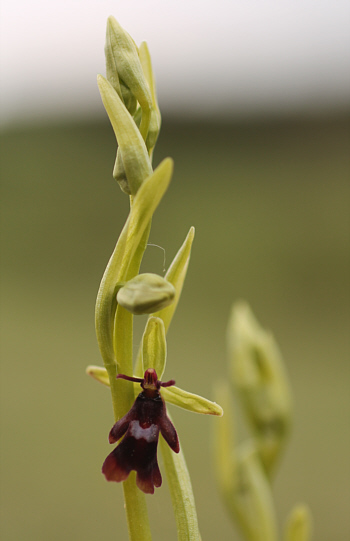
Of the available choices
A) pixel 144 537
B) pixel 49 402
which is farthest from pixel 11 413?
pixel 144 537

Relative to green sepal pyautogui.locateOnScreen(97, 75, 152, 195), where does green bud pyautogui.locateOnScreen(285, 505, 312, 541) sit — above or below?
below

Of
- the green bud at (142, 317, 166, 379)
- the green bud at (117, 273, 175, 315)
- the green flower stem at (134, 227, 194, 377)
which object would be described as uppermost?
the green flower stem at (134, 227, 194, 377)

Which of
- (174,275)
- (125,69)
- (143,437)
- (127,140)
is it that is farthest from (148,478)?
(125,69)

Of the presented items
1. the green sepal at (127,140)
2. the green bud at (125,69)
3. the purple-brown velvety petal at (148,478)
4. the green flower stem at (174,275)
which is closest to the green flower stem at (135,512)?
the purple-brown velvety petal at (148,478)

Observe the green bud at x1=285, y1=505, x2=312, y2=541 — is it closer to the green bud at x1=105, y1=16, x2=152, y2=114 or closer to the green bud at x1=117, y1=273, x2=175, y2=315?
the green bud at x1=117, y1=273, x2=175, y2=315

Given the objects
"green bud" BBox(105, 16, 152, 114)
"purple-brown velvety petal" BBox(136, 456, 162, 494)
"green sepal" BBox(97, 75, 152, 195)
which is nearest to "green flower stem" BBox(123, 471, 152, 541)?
"purple-brown velvety petal" BBox(136, 456, 162, 494)

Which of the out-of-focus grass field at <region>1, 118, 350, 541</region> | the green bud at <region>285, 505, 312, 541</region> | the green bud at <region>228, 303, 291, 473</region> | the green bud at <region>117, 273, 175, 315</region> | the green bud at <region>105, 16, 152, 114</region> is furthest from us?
the out-of-focus grass field at <region>1, 118, 350, 541</region>

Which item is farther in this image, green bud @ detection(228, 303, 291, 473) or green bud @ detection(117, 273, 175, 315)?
green bud @ detection(228, 303, 291, 473)
